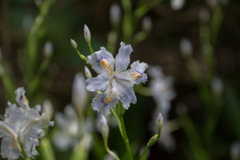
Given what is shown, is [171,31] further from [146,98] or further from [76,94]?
[76,94]

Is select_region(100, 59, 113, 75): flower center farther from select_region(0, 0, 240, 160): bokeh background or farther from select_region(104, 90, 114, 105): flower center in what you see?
select_region(0, 0, 240, 160): bokeh background

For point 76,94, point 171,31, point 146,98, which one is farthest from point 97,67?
point 171,31

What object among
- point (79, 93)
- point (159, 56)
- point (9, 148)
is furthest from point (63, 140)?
point (159, 56)

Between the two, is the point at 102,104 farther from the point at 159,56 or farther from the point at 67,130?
the point at 159,56

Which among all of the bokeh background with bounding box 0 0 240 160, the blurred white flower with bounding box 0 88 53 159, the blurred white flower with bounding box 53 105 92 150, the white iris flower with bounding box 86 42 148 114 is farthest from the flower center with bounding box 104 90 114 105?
the bokeh background with bounding box 0 0 240 160

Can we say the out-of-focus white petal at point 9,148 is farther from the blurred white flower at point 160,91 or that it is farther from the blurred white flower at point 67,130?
the blurred white flower at point 160,91
